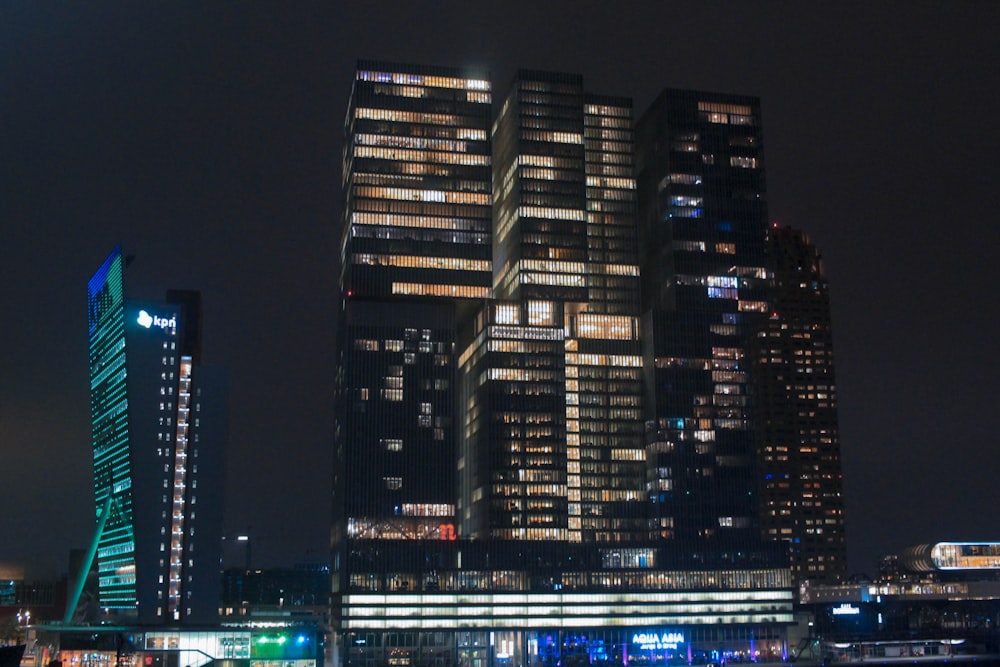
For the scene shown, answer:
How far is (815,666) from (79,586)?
4960 inches

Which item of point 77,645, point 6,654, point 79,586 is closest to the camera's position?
point 6,654

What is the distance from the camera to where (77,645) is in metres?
169

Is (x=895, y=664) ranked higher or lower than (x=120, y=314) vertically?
lower

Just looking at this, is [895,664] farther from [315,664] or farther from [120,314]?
[120,314]

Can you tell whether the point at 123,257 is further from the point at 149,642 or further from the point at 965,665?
the point at 965,665

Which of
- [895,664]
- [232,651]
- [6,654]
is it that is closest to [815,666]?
[895,664]

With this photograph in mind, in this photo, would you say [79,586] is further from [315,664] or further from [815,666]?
[815,666]

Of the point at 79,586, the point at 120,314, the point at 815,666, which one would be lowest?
the point at 815,666

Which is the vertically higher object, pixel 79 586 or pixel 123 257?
pixel 123 257

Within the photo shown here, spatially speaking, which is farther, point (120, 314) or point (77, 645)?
point (120, 314)

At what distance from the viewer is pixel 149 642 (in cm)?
17462

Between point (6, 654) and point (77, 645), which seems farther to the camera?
point (77, 645)

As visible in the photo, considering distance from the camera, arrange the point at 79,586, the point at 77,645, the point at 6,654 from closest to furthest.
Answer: the point at 6,654
the point at 77,645
the point at 79,586

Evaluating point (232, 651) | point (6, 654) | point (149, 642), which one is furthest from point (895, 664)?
point (6, 654)
